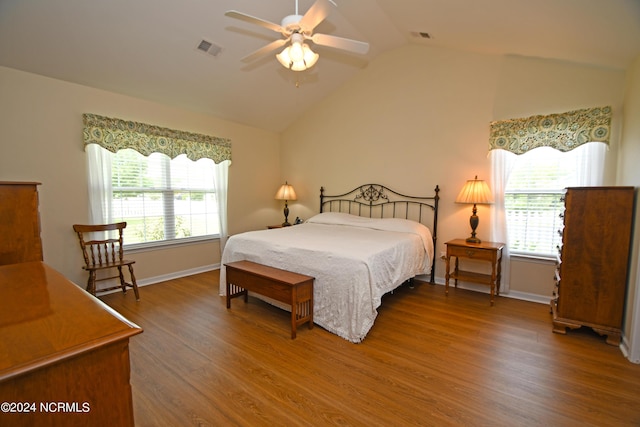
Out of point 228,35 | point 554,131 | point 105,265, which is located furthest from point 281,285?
point 554,131

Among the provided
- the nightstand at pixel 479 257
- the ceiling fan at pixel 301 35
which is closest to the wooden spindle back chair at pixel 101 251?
the ceiling fan at pixel 301 35

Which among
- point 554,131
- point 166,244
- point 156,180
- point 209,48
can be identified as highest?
point 209,48

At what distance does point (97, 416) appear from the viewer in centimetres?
80

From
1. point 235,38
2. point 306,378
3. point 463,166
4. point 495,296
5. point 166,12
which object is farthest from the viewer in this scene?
point 463,166

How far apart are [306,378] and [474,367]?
1.22m

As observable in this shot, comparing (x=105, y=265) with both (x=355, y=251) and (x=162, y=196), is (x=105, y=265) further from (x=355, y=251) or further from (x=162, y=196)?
(x=355, y=251)

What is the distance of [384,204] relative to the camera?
449cm

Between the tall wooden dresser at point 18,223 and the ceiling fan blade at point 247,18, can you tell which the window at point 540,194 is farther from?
the tall wooden dresser at point 18,223

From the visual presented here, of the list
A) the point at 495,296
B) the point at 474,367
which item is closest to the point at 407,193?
the point at 495,296

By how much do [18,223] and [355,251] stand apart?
2395 mm

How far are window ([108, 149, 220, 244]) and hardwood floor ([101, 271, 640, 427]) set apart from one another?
129 centimetres

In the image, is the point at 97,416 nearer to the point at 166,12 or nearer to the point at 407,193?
the point at 166,12

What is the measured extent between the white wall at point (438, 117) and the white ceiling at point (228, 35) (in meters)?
0.24

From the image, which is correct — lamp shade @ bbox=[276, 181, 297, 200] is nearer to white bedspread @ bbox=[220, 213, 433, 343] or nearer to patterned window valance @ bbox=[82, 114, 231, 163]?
patterned window valance @ bbox=[82, 114, 231, 163]
